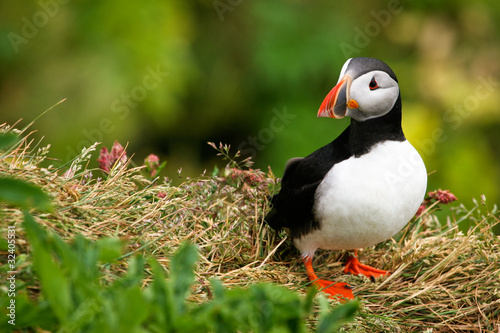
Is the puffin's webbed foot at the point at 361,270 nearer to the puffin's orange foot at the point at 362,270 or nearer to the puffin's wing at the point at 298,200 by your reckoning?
the puffin's orange foot at the point at 362,270

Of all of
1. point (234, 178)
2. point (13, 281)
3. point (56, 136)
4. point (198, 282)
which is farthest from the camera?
point (56, 136)

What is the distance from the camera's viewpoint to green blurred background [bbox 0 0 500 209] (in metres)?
4.80

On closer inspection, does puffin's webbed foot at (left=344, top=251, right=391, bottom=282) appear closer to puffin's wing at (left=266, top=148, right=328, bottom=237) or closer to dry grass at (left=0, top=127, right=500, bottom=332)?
dry grass at (left=0, top=127, right=500, bottom=332)

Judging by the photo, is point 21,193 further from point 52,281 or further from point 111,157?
point 111,157

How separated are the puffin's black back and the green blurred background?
2153mm

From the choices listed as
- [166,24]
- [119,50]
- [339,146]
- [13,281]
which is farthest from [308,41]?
[13,281]

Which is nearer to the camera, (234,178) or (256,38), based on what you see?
(234,178)

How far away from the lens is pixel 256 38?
16.4ft

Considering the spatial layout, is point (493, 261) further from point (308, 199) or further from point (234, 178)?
point (234, 178)

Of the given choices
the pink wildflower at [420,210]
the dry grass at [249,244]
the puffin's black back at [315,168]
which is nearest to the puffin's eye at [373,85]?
the puffin's black back at [315,168]

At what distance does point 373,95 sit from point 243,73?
3.03 m

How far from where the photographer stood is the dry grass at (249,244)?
205 centimetres

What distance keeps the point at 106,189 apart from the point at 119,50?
9.22ft

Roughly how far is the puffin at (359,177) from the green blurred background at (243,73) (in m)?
2.24
